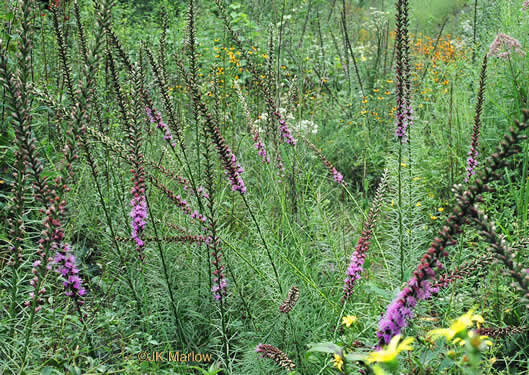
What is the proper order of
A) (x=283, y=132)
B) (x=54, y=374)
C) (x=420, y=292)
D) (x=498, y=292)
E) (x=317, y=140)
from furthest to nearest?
(x=317, y=140), (x=283, y=132), (x=498, y=292), (x=54, y=374), (x=420, y=292)

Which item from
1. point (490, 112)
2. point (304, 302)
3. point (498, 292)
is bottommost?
point (304, 302)

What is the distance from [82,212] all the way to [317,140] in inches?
107

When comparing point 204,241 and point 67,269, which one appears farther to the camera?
point 204,241

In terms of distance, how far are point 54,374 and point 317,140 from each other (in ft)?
12.0

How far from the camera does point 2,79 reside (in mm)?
973

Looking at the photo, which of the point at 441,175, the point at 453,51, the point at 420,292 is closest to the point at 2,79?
the point at 420,292

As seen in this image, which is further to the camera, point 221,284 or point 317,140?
point 317,140

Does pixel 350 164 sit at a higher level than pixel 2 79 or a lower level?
lower

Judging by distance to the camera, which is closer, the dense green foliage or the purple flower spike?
the dense green foliage

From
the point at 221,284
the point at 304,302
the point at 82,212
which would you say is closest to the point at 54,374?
the point at 221,284

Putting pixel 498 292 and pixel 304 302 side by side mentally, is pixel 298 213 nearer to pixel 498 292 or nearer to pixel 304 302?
pixel 304 302

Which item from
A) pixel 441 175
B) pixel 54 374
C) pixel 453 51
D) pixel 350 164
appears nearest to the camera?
pixel 54 374

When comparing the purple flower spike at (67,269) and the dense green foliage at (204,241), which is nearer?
the dense green foliage at (204,241)

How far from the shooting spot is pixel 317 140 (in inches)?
189
